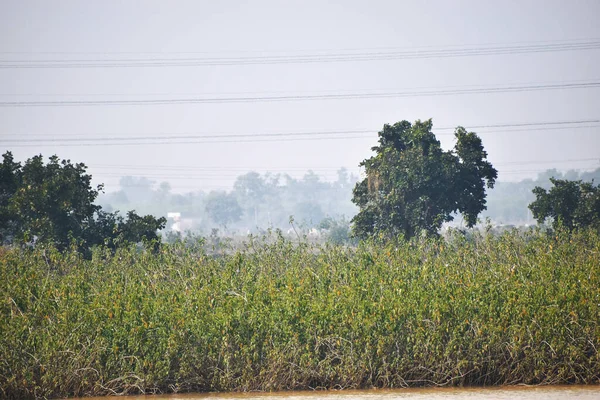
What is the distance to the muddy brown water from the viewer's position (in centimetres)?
1172

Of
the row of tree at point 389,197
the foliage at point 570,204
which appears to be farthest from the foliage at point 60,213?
the foliage at point 570,204

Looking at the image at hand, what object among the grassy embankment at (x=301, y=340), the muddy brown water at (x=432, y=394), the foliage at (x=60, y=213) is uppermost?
the foliage at (x=60, y=213)

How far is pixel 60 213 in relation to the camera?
86.1ft

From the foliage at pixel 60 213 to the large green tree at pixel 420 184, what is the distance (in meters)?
9.15

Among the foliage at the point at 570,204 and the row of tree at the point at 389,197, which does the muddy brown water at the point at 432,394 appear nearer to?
the row of tree at the point at 389,197

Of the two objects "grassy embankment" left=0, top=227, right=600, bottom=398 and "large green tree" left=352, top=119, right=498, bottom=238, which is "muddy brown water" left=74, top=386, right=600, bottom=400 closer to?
"grassy embankment" left=0, top=227, right=600, bottom=398

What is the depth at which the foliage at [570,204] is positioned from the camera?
3106 cm

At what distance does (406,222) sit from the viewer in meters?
30.8

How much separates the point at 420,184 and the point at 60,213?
13.9 metres

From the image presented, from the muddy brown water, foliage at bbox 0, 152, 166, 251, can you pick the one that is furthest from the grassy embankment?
foliage at bbox 0, 152, 166, 251

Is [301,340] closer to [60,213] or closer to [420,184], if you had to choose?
[60,213]

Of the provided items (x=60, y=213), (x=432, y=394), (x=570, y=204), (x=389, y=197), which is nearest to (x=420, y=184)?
(x=389, y=197)

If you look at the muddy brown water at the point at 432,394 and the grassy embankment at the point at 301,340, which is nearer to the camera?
the muddy brown water at the point at 432,394

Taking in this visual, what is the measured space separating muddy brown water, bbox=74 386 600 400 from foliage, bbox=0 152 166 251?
563 inches
